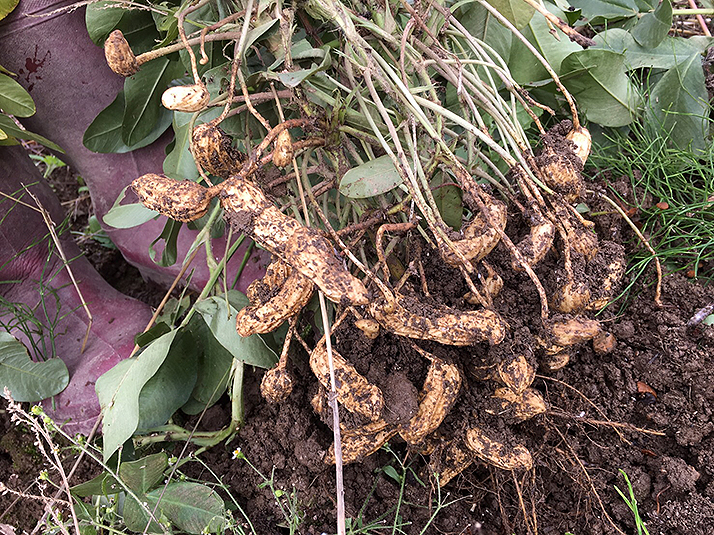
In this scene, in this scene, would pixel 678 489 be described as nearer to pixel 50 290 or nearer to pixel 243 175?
pixel 243 175

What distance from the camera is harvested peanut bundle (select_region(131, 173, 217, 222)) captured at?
2.42 feet

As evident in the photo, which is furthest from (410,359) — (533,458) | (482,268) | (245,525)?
(245,525)

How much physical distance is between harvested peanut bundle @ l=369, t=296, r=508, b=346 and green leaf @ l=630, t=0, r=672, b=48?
819 mm

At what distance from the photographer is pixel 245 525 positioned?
923 mm

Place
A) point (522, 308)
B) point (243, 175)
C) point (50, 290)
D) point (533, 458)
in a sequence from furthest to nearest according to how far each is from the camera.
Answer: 1. point (50, 290)
2. point (533, 458)
3. point (522, 308)
4. point (243, 175)

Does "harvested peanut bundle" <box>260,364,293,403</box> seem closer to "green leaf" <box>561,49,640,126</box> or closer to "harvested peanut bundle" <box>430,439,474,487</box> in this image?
"harvested peanut bundle" <box>430,439,474,487</box>

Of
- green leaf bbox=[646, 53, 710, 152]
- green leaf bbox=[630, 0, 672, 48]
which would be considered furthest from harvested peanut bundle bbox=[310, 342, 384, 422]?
green leaf bbox=[630, 0, 672, 48]

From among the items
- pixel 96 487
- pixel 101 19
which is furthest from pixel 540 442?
pixel 101 19

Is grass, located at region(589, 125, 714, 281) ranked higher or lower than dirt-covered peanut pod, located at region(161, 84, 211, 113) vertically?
lower

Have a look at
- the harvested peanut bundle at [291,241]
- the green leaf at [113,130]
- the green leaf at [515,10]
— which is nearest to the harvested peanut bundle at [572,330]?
the harvested peanut bundle at [291,241]

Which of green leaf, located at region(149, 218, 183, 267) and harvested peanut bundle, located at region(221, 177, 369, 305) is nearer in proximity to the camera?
harvested peanut bundle, located at region(221, 177, 369, 305)

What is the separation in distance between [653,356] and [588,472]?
23 cm

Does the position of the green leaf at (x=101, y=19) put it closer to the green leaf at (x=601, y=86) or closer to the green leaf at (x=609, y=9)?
the green leaf at (x=601, y=86)

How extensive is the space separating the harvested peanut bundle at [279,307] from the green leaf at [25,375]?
23.0 inches
